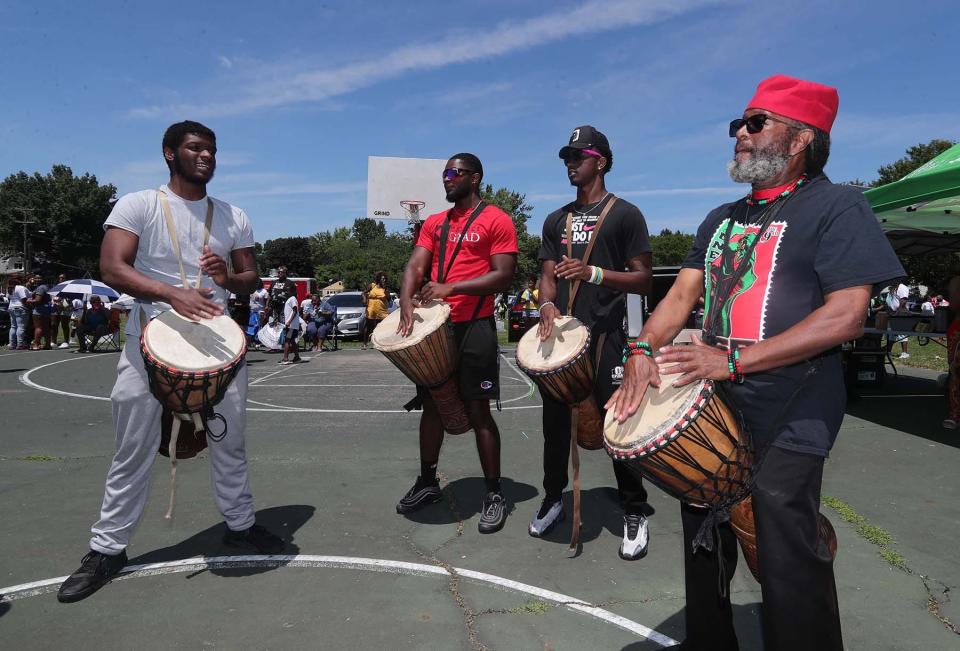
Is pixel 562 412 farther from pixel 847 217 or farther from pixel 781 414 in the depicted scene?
pixel 847 217

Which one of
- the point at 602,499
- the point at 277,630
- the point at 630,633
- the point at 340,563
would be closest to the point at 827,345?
the point at 630,633

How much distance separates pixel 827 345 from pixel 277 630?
2.50 metres

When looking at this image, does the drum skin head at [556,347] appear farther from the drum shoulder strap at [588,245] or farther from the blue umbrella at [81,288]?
the blue umbrella at [81,288]

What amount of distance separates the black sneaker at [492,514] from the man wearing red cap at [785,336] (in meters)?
1.92

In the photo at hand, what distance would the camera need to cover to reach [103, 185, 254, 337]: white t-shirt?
131 inches

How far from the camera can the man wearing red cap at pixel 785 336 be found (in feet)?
6.37

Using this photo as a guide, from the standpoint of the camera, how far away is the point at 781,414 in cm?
206

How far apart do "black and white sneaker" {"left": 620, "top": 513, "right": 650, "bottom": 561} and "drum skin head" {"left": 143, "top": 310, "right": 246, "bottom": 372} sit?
7.67 ft

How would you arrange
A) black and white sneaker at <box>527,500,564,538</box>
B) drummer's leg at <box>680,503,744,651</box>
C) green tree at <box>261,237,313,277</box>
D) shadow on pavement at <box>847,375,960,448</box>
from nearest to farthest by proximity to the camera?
drummer's leg at <box>680,503,744,651</box>, black and white sneaker at <box>527,500,564,538</box>, shadow on pavement at <box>847,375,960,448</box>, green tree at <box>261,237,313,277</box>

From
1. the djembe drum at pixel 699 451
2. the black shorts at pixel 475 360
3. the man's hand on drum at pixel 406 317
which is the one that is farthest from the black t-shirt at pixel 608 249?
the djembe drum at pixel 699 451

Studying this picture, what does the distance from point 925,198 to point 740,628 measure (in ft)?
18.4

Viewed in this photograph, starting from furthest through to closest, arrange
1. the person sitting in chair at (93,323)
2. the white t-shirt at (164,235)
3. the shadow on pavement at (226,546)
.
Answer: the person sitting in chair at (93,323), the shadow on pavement at (226,546), the white t-shirt at (164,235)

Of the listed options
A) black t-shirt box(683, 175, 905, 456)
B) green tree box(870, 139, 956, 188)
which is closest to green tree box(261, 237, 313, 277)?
green tree box(870, 139, 956, 188)

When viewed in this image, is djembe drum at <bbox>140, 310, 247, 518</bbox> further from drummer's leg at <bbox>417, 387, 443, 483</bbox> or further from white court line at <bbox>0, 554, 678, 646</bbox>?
drummer's leg at <bbox>417, 387, 443, 483</bbox>
